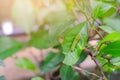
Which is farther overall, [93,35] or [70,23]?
[70,23]

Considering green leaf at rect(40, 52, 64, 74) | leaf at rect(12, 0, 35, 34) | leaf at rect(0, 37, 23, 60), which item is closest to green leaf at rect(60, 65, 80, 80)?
green leaf at rect(40, 52, 64, 74)

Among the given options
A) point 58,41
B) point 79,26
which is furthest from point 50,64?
point 79,26

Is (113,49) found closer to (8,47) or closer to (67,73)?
(67,73)

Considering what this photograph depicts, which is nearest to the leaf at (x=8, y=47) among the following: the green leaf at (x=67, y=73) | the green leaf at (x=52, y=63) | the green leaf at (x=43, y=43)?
the green leaf at (x=43, y=43)

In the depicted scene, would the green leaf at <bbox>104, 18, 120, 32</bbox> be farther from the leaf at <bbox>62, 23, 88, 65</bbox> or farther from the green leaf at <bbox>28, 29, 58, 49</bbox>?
the green leaf at <bbox>28, 29, 58, 49</bbox>

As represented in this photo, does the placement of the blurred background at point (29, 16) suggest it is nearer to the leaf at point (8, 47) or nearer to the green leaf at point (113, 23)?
the leaf at point (8, 47)

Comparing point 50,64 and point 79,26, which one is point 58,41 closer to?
point 50,64
